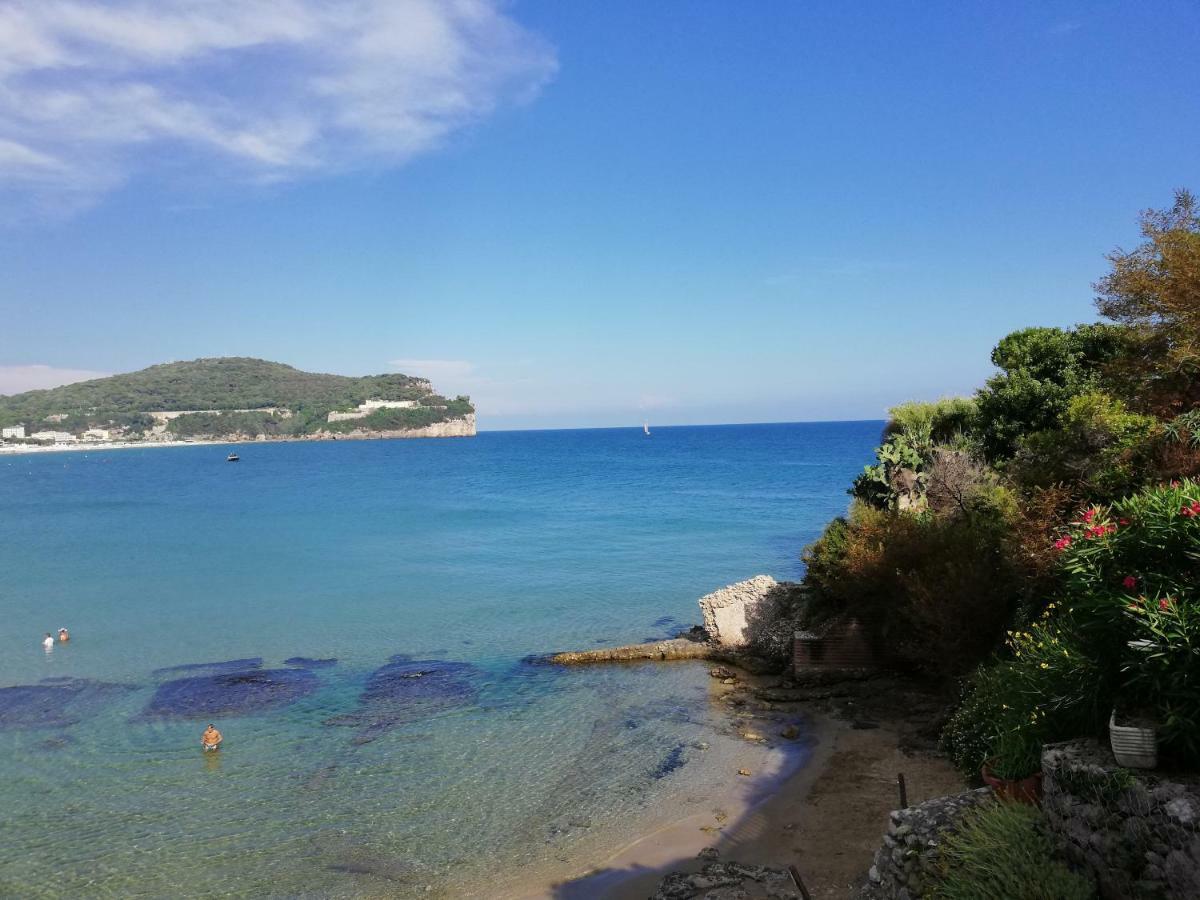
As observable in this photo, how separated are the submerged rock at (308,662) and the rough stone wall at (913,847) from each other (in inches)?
727

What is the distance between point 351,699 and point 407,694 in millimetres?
1354

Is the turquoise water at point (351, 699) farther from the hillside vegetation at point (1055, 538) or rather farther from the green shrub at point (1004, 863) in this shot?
the green shrub at point (1004, 863)

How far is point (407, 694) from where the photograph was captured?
1942 cm

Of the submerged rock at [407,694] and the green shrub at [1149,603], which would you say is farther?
the submerged rock at [407,694]

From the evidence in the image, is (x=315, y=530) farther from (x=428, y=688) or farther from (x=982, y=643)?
(x=982, y=643)

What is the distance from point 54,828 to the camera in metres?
12.9

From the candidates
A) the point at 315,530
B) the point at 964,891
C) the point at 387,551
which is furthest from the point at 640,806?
the point at 315,530

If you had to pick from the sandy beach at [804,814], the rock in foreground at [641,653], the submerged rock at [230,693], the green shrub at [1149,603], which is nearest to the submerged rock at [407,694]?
the submerged rock at [230,693]

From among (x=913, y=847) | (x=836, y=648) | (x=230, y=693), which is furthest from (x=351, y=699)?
(x=913, y=847)

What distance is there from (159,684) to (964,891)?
69.0 feet

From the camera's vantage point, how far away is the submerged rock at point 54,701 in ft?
59.6

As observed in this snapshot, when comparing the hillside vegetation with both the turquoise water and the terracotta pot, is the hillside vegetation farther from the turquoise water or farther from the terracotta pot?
the turquoise water

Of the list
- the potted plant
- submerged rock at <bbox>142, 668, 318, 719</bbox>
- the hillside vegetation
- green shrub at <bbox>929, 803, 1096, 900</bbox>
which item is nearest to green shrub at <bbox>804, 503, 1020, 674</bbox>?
the hillside vegetation

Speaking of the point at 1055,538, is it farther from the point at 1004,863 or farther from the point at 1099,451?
the point at 1004,863
